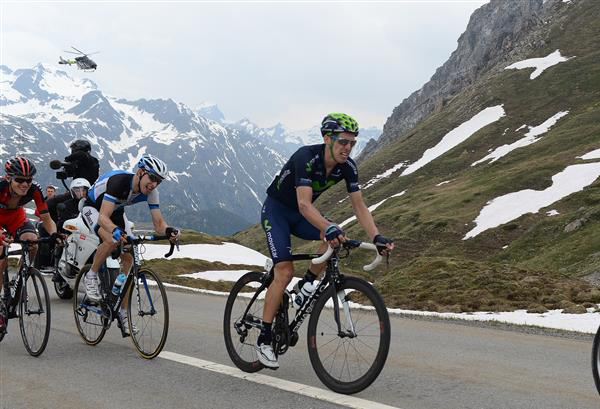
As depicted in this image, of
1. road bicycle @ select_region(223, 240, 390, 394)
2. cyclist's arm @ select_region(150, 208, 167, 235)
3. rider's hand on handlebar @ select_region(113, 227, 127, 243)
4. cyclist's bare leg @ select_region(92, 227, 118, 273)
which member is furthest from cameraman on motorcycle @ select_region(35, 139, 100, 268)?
road bicycle @ select_region(223, 240, 390, 394)

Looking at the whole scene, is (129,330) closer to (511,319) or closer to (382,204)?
(511,319)

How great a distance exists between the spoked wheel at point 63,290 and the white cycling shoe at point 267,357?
8.64m

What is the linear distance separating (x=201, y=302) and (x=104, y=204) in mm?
6802

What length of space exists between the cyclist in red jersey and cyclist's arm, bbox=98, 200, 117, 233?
0.93 m

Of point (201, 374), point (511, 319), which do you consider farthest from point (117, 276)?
point (511, 319)

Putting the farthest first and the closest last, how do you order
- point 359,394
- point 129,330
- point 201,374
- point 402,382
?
point 129,330 < point 201,374 < point 402,382 < point 359,394

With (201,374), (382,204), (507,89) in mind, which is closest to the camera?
(201,374)

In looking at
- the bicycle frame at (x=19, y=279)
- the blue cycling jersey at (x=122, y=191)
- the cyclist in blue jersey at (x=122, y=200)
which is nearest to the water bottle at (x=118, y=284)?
the cyclist in blue jersey at (x=122, y=200)

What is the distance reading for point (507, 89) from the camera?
117750 mm

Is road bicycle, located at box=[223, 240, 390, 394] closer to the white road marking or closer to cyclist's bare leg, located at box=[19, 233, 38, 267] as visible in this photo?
the white road marking

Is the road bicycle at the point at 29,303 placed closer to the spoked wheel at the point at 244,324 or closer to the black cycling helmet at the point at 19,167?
the black cycling helmet at the point at 19,167

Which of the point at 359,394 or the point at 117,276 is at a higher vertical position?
the point at 117,276

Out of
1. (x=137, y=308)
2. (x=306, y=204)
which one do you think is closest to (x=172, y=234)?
(x=137, y=308)

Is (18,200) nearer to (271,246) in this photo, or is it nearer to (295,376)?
(271,246)
